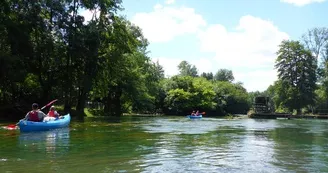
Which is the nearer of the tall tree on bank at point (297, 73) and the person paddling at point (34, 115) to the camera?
the person paddling at point (34, 115)

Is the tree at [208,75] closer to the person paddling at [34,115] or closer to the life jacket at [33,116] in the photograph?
the person paddling at [34,115]

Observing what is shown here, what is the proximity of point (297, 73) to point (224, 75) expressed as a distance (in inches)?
2815

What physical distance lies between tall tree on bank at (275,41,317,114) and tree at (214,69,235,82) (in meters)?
68.8

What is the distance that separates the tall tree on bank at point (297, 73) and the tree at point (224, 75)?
6884 cm

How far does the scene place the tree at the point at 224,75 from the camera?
149 m

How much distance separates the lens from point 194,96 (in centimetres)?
7069

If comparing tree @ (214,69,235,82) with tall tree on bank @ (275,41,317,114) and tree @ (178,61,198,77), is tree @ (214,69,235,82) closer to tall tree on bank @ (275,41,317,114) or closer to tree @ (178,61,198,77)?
tree @ (178,61,198,77)

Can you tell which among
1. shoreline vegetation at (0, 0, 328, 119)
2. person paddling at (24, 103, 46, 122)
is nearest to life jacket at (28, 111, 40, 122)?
person paddling at (24, 103, 46, 122)

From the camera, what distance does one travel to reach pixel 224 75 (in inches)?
5910

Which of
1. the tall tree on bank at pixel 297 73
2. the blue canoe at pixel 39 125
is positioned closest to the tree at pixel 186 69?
the tall tree on bank at pixel 297 73

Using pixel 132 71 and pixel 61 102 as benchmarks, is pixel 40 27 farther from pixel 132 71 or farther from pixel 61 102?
pixel 132 71

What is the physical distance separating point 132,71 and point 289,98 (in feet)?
129

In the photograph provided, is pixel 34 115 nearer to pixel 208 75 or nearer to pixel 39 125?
pixel 39 125

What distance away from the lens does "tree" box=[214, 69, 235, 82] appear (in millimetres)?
149125
